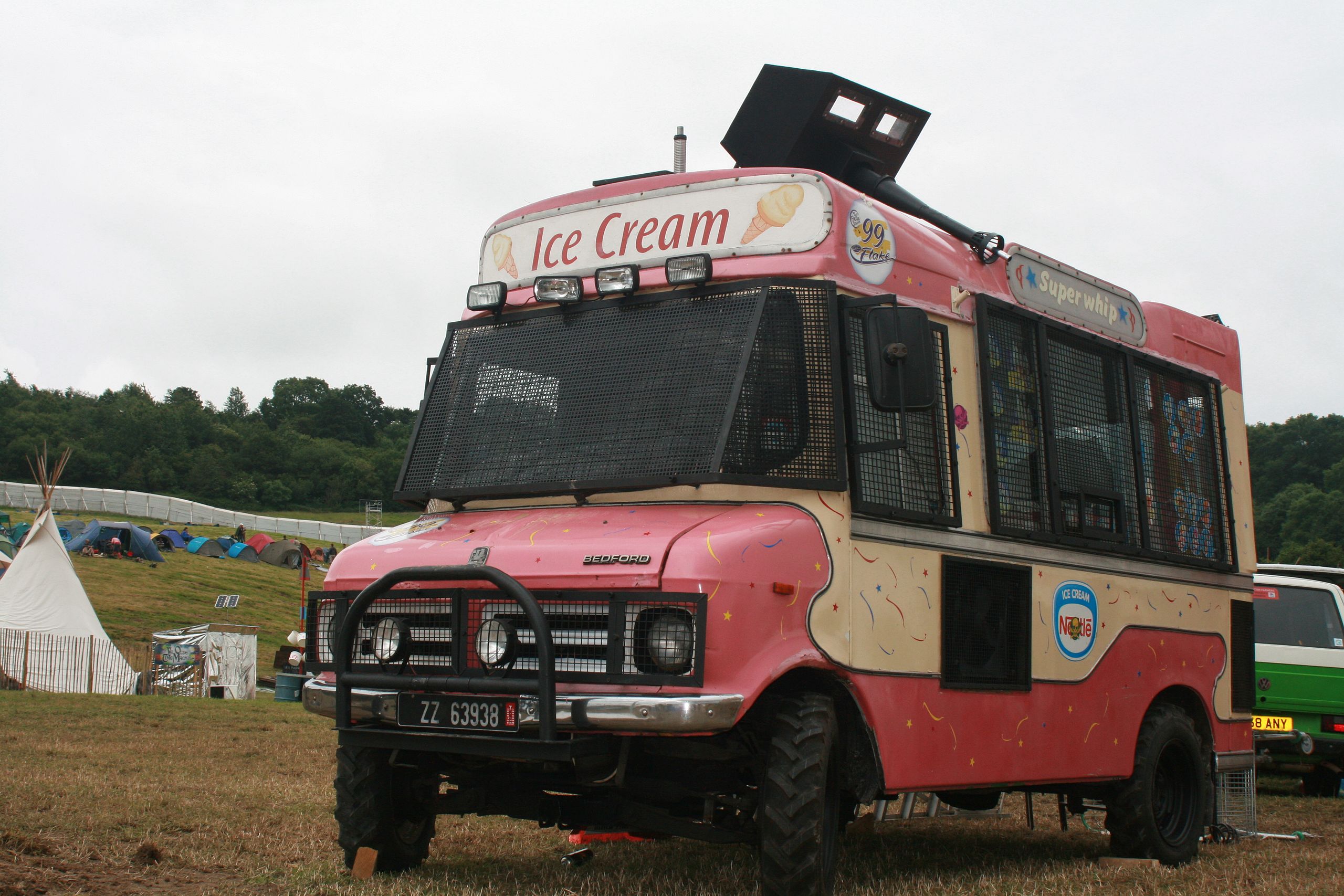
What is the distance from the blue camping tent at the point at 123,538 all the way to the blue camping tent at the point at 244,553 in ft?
25.2

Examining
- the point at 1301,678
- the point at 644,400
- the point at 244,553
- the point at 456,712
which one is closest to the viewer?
the point at 456,712

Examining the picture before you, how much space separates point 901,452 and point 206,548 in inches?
2514

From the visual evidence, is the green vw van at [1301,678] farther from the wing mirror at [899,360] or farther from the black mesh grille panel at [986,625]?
the wing mirror at [899,360]

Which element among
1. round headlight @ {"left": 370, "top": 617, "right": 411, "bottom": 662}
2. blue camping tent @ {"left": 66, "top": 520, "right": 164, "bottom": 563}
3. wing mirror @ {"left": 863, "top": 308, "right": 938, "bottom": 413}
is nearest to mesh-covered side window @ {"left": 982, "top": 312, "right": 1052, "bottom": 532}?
wing mirror @ {"left": 863, "top": 308, "right": 938, "bottom": 413}

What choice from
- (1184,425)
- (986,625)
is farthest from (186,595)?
(986,625)

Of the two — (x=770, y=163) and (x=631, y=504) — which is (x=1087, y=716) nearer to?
(x=631, y=504)

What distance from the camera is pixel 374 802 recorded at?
6.68 metres

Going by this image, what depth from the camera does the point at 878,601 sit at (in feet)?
21.2

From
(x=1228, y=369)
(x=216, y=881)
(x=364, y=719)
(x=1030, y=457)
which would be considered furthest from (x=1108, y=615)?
(x=216, y=881)

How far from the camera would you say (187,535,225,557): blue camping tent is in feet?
215

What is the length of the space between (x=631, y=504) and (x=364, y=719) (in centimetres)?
155

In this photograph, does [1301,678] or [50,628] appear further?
[50,628]

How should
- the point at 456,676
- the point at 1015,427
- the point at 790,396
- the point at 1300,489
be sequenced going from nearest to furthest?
1. the point at 456,676
2. the point at 790,396
3. the point at 1015,427
4. the point at 1300,489

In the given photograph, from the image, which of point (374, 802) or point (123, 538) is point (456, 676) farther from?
point (123, 538)
